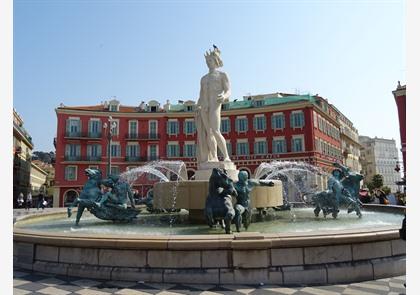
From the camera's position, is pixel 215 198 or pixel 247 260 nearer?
pixel 247 260

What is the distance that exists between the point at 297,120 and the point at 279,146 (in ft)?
12.7

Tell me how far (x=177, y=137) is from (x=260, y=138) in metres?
10.9

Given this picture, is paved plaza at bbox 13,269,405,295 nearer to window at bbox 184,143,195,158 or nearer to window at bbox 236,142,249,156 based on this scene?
window at bbox 236,142,249,156

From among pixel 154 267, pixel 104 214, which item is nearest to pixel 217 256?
pixel 154 267

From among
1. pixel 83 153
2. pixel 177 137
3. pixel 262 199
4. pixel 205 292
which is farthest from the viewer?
pixel 177 137

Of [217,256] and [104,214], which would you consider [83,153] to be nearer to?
[104,214]

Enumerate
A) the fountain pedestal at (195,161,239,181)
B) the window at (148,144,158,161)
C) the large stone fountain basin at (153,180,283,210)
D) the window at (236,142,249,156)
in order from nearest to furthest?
the large stone fountain basin at (153,180,283,210), the fountain pedestal at (195,161,239,181), the window at (236,142,249,156), the window at (148,144,158,161)

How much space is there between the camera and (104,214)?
9.44 m

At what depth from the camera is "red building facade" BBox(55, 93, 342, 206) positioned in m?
41.1

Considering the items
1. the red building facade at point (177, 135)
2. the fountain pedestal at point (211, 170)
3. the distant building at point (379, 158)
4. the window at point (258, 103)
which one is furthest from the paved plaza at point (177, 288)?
the distant building at point (379, 158)

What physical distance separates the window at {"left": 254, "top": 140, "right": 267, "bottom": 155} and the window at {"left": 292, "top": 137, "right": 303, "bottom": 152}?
3536mm

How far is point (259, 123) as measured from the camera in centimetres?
4325

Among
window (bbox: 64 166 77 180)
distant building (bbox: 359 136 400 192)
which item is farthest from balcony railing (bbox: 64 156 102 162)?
distant building (bbox: 359 136 400 192)

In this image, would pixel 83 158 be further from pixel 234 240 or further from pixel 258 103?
pixel 234 240
